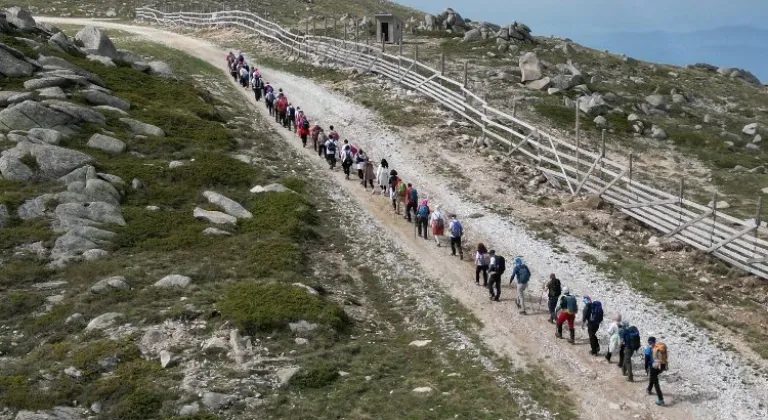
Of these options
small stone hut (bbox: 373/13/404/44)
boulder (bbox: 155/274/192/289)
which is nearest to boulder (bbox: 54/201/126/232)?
boulder (bbox: 155/274/192/289)

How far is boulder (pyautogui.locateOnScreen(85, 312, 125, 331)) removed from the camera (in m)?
17.1

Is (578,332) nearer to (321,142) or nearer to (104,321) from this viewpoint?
(104,321)

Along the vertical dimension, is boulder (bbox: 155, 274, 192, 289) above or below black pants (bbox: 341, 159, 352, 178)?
below

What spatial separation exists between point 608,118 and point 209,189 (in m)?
26.4

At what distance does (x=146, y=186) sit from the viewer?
26.2 m

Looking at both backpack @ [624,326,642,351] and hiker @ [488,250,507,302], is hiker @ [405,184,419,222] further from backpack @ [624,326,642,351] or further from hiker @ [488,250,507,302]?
backpack @ [624,326,642,351]

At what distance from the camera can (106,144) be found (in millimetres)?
28922

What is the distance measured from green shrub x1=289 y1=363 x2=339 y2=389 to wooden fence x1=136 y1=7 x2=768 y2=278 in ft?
48.4

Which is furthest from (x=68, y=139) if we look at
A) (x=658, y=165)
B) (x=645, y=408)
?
(x=658, y=165)

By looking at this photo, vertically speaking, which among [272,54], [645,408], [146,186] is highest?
[272,54]

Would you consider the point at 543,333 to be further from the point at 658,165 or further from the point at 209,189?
the point at 658,165

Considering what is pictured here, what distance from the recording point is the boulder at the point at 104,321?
17.1 meters

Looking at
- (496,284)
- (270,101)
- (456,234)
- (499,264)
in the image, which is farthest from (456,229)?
(270,101)

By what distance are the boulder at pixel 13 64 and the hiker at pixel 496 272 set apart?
26100 mm
